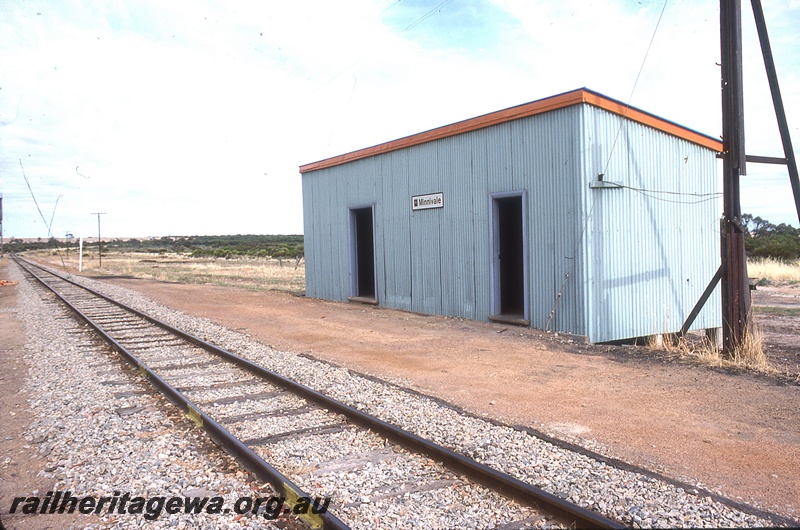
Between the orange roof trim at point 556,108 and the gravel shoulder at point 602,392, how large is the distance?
441 cm

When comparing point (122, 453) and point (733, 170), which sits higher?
point (733, 170)

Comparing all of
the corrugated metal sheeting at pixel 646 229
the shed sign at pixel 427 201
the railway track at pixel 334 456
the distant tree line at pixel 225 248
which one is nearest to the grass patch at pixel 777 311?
the corrugated metal sheeting at pixel 646 229

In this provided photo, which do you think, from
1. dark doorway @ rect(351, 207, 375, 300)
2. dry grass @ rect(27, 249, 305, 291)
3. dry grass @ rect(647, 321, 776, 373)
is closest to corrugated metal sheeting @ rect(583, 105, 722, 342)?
dry grass @ rect(647, 321, 776, 373)

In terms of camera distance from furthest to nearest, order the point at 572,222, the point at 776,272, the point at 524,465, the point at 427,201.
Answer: the point at 776,272 < the point at 427,201 < the point at 572,222 < the point at 524,465

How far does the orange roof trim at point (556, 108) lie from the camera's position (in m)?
10.7

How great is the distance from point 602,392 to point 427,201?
8.42 m

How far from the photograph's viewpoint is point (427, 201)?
576 inches

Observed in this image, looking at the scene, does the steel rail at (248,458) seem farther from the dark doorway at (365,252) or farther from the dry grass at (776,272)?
the dry grass at (776,272)

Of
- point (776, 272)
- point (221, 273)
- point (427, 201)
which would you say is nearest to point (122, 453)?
point (427, 201)

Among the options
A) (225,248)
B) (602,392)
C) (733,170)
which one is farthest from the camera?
(225,248)

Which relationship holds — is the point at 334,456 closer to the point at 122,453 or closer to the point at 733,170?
the point at 122,453

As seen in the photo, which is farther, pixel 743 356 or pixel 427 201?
pixel 427 201

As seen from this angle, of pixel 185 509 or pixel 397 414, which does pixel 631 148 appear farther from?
pixel 185 509

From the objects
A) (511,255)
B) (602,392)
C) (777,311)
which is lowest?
(777,311)
